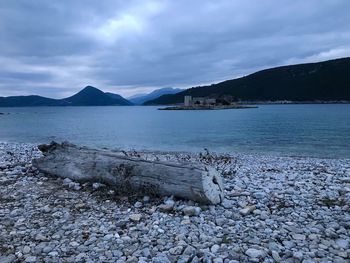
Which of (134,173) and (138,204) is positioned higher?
(134,173)

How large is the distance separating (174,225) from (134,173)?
8.32ft

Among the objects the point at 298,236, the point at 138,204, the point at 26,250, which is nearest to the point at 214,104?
the point at 138,204

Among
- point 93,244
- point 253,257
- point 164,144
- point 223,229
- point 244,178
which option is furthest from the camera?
point 164,144

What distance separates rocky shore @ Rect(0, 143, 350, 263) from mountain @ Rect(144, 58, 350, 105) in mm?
175679

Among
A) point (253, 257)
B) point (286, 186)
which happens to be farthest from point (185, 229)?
point (286, 186)

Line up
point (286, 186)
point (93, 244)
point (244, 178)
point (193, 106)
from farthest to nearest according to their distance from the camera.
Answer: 1. point (193, 106)
2. point (244, 178)
3. point (286, 186)
4. point (93, 244)

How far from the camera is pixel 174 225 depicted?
6848 mm

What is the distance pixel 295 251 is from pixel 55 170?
8.38 m

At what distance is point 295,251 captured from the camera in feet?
18.4

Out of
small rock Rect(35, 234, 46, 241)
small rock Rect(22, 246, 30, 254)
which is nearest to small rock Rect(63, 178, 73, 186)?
small rock Rect(35, 234, 46, 241)

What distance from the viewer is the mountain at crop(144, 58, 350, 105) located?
Answer: 17250 centimetres

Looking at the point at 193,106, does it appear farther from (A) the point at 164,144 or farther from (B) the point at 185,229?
(B) the point at 185,229

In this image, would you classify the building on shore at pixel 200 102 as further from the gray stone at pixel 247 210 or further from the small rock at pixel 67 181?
the gray stone at pixel 247 210

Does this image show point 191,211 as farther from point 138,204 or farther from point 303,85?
point 303,85
